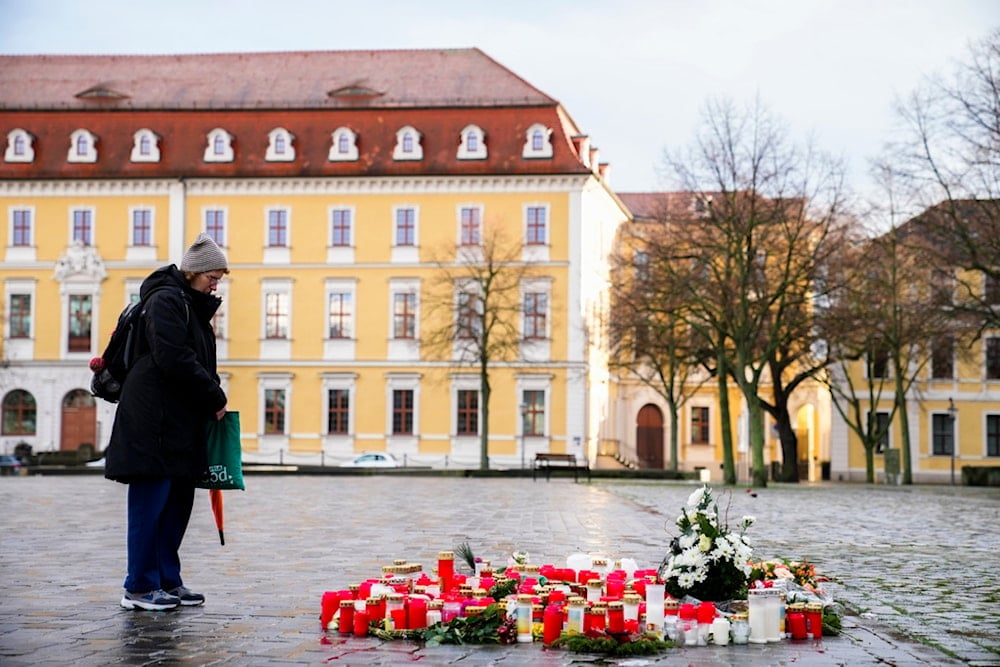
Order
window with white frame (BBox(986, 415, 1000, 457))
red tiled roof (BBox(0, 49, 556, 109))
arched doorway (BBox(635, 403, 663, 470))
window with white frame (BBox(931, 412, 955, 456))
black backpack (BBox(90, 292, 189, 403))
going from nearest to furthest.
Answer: black backpack (BBox(90, 292, 189, 403)), red tiled roof (BBox(0, 49, 556, 109)), window with white frame (BBox(931, 412, 955, 456)), window with white frame (BBox(986, 415, 1000, 457)), arched doorway (BBox(635, 403, 663, 470))

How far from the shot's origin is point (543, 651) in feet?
22.8

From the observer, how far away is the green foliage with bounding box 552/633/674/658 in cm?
688

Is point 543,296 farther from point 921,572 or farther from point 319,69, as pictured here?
point 921,572

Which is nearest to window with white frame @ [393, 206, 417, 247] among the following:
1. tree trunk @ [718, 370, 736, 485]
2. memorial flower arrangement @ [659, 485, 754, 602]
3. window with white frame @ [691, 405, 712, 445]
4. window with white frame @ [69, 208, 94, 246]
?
window with white frame @ [69, 208, 94, 246]

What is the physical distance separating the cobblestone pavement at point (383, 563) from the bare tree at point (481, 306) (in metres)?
29.3

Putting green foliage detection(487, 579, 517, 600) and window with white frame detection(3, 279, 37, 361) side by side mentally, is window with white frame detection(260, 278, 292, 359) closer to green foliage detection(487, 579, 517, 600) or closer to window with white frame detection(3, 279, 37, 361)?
window with white frame detection(3, 279, 37, 361)

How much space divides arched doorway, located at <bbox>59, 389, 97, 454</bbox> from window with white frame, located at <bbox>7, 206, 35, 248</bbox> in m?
6.88

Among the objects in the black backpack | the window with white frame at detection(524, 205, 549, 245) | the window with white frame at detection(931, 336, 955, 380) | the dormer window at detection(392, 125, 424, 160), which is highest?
the dormer window at detection(392, 125, 424, 160)

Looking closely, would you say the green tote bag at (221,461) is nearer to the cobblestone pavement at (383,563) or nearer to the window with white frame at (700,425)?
the cobblestone pavement at (383,563)

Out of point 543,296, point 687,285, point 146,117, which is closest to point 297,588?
point 687,285

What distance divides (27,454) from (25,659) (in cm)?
5501

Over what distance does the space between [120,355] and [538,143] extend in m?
51.6

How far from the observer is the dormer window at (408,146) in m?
59.8

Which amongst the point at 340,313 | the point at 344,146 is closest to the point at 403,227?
the point at 344,146
